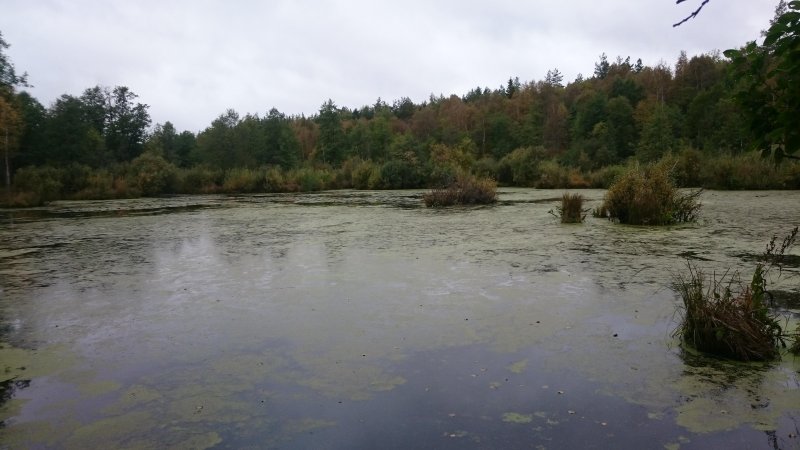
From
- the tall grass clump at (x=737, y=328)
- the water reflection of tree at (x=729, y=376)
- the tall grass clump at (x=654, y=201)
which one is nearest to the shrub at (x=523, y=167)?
the tall grass clump at (x=654, y=201)

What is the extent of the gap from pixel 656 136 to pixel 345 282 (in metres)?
33.8

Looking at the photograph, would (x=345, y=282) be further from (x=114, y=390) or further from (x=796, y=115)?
(x=796, y=115)

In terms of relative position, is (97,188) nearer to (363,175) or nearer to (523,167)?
(363,175)

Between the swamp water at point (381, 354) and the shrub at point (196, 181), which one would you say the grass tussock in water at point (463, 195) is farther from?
the shrub at point (196, 181)

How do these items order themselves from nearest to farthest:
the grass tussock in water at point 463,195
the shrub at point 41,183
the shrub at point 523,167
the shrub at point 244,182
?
the grass tussock in water at point 463,195 < the shrub at point 41,183 < the shrub at point 523,167 < the shrub at point 244,182

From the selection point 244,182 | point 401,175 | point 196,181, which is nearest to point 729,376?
point 401,175

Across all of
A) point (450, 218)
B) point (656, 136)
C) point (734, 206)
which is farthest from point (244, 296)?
point (656, 136)

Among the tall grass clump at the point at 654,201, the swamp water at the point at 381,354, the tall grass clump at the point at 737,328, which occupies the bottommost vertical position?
the swamp water at the point at 381,354

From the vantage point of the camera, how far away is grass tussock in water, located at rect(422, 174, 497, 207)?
46.8 ft

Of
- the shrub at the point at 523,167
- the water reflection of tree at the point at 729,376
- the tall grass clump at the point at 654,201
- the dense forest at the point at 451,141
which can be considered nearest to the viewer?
the water reflection of tree at the point at 729,376

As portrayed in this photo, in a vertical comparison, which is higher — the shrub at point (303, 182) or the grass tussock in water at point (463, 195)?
the shrub at point (303, 182)

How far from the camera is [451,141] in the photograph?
48.1 meters

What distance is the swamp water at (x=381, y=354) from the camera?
7.47ft

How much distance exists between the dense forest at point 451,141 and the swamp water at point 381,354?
1.44m
